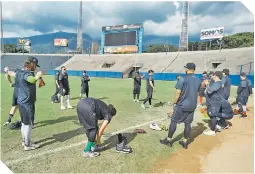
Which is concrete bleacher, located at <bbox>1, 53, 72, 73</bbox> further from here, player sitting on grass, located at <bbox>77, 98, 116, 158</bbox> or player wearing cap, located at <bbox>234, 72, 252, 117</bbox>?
player sitting on grass, located at <bbox>77, 98, 116, 158</bbox>

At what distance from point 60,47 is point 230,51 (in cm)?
5104

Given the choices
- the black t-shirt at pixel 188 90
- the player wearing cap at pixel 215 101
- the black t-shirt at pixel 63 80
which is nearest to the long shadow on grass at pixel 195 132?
the player wearing cap at pixel 215 101

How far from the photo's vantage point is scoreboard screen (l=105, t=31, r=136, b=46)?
55656 millimetres

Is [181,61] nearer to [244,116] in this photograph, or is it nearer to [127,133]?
[244,116]

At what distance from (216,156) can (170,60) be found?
42083mm

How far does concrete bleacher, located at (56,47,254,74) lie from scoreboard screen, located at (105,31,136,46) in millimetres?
4073

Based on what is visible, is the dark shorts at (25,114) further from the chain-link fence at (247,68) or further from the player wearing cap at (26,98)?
the chain-link fence at (247,68)

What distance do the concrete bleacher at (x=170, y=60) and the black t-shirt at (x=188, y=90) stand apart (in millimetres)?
31698

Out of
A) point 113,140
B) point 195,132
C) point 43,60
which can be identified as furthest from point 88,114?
point 43,60

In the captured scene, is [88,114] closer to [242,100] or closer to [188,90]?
[188,90]

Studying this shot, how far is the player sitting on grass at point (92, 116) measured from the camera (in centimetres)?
511

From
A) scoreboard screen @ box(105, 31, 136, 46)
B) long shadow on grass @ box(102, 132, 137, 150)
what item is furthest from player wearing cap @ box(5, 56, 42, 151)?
scoreboard screen @ box(105, 31, 136, 46)

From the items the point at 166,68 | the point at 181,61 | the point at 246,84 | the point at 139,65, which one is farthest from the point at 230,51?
the point at 246,84

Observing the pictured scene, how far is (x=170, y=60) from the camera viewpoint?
1842 inches
